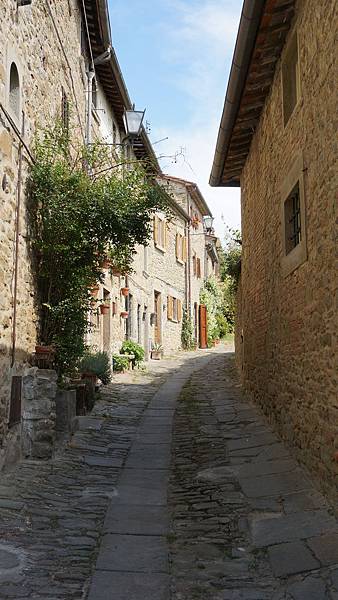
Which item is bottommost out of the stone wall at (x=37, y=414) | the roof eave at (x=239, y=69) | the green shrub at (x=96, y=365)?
the stone wall at (x=37, y=414)

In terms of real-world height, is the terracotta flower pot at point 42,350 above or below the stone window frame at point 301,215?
below

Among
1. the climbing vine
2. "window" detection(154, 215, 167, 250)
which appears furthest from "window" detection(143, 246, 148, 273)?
the climbing vine

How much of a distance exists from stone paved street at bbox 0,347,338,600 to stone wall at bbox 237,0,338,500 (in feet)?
1.62

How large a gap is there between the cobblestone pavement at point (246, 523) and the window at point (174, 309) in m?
14.8

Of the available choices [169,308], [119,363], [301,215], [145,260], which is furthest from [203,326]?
[301,215]

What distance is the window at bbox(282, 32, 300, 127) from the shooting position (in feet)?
22.4

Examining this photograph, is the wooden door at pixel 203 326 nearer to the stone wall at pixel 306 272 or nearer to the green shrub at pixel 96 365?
the green shrub at pixel 96 365

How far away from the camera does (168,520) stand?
5004mm

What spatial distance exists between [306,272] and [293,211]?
1.33 m

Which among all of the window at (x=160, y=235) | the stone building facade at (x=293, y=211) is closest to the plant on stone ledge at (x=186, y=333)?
the window at (x=160, y=235)

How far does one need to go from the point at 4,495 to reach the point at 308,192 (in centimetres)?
379

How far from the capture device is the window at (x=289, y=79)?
6.81m

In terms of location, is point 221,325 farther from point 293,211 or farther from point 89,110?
point 293,211

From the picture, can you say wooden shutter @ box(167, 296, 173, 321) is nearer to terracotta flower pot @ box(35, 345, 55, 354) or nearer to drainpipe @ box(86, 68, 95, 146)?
drainpipe @ box(86, 68, 95, 146)
